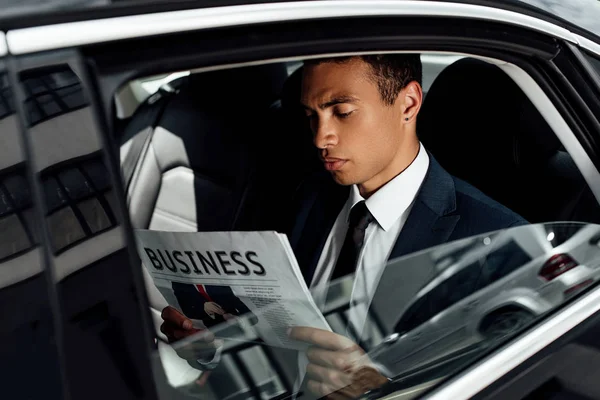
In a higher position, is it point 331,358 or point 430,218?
point 430,218

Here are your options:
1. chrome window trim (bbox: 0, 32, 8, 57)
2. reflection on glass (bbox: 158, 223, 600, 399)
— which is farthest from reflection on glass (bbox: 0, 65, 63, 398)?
reflection on glass (bbox: 158, 223, 600, 399)

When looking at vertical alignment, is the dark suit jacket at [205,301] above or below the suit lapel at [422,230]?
above

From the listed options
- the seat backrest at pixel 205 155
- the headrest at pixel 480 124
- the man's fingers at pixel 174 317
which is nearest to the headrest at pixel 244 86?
the seat backrest at pixel 205 155

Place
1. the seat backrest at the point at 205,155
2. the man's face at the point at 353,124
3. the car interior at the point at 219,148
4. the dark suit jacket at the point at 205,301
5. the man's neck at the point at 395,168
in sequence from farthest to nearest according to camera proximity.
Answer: the seat backrest at the point at 205,155 → the car interior at the point at 219,148 → the man's neck at the point at 395,168 → the man's face at the point at 353,124 → the dark suit jacket at the point at 205,301

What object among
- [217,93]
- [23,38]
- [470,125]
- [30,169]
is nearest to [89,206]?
[30,169]

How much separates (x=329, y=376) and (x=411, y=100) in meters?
0.79

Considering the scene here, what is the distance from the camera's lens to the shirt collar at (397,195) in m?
1.63

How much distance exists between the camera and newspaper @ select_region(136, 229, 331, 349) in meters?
1.20

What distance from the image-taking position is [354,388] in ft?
3.84

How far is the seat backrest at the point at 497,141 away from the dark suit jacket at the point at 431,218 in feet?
0.71

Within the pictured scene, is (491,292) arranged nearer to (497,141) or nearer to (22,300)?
(497,141)

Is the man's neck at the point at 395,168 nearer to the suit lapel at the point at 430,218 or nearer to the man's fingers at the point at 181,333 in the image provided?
the suit lapel at the point at 430,218

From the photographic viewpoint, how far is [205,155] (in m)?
2.57

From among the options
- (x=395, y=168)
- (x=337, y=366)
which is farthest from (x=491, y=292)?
→ (x=395, y=168)
